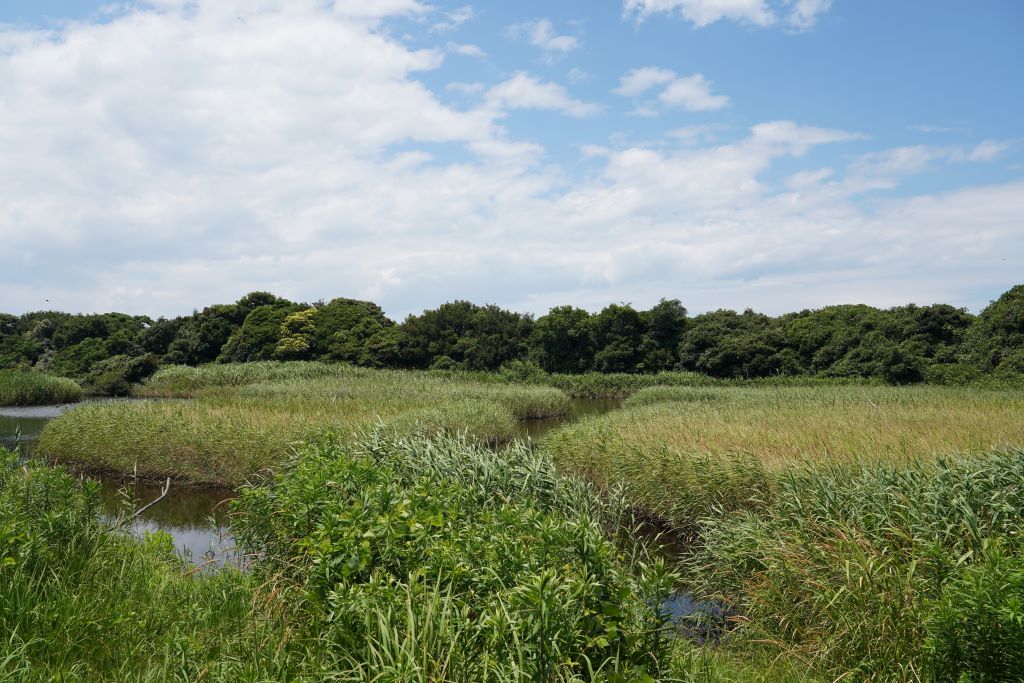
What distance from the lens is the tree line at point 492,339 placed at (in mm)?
36688

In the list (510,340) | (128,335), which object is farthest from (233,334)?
(510,340)

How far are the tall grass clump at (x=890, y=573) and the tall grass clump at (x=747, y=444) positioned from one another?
3.54 ft

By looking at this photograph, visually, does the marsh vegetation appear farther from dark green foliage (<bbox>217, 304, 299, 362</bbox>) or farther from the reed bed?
dark green foliage (<bbox>217, 304, 299, 362</bbox>)

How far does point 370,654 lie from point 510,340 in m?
42.6

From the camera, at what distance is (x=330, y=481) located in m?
5.54

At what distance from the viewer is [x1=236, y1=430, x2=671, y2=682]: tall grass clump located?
11.7 ft

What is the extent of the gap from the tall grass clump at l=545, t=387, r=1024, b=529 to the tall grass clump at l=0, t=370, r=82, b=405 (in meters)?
27.4

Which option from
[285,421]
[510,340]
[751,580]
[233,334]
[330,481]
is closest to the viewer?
[330,481]

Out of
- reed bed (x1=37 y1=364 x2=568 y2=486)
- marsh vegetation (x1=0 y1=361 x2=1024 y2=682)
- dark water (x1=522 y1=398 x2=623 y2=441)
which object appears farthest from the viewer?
dark water (x1=522 y1=398 x2=623 y2=441)

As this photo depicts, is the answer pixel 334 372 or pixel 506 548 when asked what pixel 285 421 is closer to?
pixel 506 548

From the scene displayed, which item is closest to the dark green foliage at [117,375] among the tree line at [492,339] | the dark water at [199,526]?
the tree line at [492,339]

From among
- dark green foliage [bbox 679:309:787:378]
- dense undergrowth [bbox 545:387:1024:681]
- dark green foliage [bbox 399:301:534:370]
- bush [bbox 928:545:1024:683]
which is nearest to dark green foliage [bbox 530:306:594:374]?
dark green foliage [bbox 399:301:534:370]

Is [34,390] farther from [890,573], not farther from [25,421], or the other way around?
[890,573]

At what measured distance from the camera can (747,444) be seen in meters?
11.3
